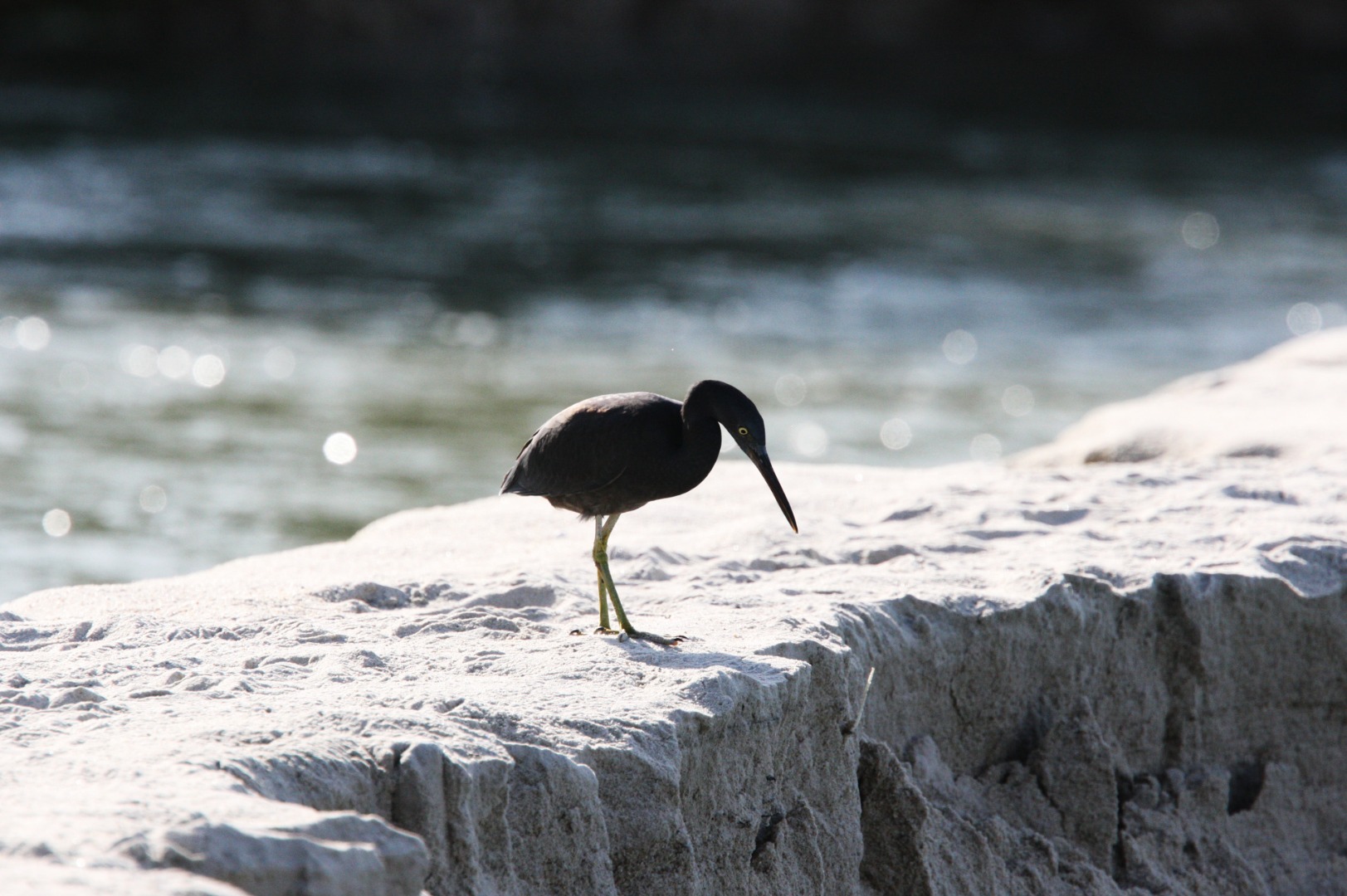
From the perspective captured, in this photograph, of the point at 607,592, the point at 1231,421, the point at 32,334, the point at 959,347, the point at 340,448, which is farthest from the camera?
the point at 959,347

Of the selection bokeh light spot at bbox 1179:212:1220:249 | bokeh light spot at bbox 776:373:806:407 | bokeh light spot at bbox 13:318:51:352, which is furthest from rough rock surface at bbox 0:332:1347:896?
bokeh light spot at bbox 1179:212:1220:249

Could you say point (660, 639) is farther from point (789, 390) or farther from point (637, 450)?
point (789, 390)

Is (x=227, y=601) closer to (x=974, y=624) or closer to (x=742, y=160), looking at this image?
(x=974, y=624)

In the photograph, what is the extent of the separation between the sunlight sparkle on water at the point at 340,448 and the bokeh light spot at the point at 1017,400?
445 cm

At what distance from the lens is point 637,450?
3.95 metres

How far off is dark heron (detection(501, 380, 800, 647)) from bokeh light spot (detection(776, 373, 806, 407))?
7.05 metres

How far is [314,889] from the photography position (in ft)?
8.13

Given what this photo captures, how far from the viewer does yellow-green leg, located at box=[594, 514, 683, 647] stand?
12.7 ft

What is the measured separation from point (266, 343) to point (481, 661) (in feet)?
29.2

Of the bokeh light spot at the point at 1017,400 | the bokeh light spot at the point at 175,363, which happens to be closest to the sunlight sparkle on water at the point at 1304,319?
the bokeh light spot at the point at 1017,400

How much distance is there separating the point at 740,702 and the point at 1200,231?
1561 cm

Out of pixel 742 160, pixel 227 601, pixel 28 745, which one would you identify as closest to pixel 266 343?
pixel 227 601

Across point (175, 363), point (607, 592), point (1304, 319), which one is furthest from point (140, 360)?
point (1304, 319)

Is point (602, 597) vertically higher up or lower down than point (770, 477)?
lower down
